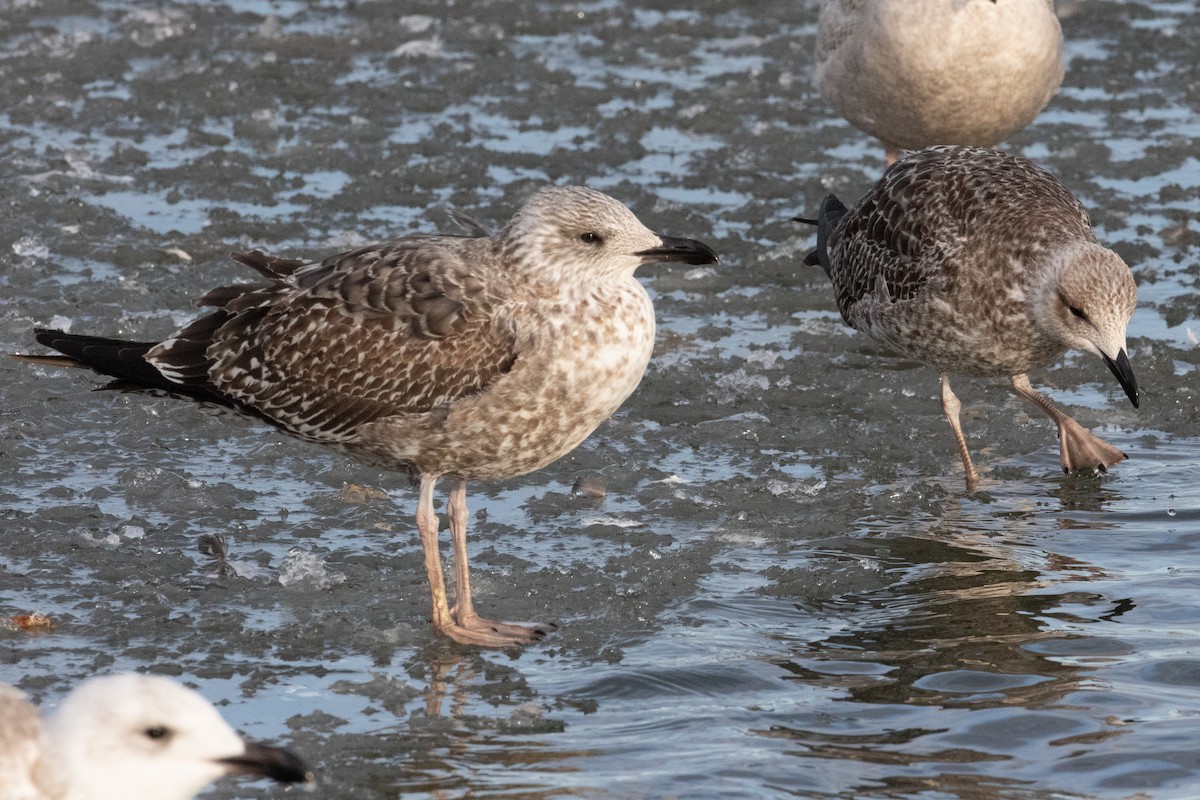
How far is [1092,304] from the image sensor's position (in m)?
7.41

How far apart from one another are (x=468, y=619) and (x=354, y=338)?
3.58 feet

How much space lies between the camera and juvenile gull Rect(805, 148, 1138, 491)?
297 inches

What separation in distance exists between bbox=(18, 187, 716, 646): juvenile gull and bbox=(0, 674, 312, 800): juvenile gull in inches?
77.7

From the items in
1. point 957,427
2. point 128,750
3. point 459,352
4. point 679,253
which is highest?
point 679,253

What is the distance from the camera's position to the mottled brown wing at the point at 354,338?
6.37 meters

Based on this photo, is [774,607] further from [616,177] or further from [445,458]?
[616,177]

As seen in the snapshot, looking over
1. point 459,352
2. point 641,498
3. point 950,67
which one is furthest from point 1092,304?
point 950,67

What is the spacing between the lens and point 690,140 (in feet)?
42.4

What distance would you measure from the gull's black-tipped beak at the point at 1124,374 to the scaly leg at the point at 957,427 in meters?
0.82

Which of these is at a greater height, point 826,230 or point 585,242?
point 585,242

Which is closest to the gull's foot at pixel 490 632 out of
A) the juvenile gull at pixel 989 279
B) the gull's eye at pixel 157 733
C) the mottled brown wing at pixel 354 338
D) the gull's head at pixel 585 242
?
the mottled brown wing at pixel 354 338

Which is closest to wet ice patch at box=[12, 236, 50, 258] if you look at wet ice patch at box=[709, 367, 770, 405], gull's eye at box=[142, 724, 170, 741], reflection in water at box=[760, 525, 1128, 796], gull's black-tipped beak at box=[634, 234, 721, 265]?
wet ice patch at box=[709, 367, 770, 405]

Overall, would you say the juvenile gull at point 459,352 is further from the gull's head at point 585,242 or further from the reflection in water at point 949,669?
the reflection in water at point 949,669

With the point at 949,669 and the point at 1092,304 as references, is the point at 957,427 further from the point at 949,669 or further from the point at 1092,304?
the point at 949,669
